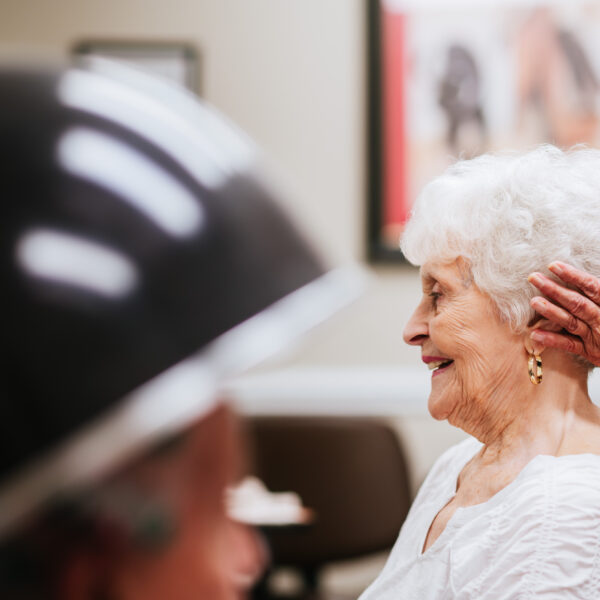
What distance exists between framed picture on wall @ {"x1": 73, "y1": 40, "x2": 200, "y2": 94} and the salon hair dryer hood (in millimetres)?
2728

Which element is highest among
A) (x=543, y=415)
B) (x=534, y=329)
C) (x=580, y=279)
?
(x=580, y=279)

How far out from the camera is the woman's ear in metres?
1.41

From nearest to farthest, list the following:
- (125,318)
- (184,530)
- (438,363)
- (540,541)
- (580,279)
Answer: (125,318) < (184,530) < (540,541) < (580,279) < (438,363)

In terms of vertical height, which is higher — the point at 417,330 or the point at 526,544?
the point at 417,330

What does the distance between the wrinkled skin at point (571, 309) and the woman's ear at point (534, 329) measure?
1cm

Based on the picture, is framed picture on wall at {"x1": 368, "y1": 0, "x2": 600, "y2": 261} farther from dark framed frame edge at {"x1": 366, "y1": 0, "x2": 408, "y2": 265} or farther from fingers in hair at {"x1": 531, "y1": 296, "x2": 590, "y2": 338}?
fingers in hair at {"x1": 531, "y1": 296, "x2": 590, "y2": 338}

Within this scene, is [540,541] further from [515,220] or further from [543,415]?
[515,220]

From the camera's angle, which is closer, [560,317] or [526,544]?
[526,544]

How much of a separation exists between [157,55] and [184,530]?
288 centimetres

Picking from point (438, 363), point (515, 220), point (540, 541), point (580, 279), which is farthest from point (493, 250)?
point (540, 541)

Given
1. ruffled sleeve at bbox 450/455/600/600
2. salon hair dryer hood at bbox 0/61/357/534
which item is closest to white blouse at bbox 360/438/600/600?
ruffled sleeve at bbox 450/455/600/600

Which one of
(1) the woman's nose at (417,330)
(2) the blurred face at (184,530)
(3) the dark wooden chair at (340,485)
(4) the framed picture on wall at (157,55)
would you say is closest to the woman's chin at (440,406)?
(1) the woman's nose at (417,330)

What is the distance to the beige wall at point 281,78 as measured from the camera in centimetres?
309

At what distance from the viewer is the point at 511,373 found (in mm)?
1445
